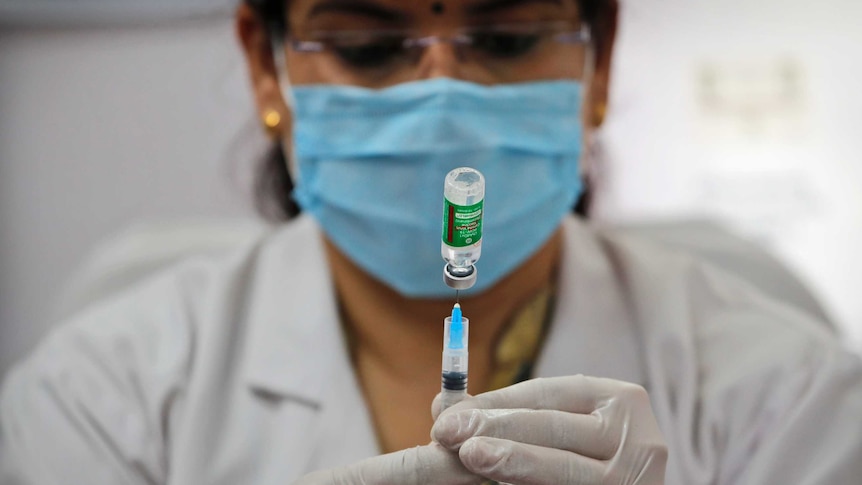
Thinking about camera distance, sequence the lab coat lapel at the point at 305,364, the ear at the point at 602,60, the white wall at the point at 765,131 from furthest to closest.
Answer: the white wall at the point at 765,131 → the ear at the point at 602,60 → the lab coat lapel at the point at 305,364

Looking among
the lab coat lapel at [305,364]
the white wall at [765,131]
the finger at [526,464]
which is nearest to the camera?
the finger at [526,464]

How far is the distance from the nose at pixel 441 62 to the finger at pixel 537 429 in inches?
11.5

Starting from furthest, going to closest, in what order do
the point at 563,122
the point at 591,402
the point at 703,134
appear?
the point at 703,134 → the point at 563,122 → the point at 591,402

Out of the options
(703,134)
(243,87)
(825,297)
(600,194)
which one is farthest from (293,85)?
(825,297)

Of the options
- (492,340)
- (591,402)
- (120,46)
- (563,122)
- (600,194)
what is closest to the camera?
(591,402)

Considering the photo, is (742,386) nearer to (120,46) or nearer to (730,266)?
(730,266)

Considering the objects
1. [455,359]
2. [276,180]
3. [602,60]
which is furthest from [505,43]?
[276,180]

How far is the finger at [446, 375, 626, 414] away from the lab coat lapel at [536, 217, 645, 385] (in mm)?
55

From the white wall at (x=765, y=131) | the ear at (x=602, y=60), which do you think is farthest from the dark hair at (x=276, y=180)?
the white wall at (x=765, y=131)

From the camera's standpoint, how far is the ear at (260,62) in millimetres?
960

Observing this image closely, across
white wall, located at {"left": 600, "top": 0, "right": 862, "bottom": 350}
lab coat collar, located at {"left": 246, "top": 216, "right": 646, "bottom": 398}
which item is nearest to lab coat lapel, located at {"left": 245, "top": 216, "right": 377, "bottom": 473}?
lab coat collar, located at {"left": 246, "top": 216, "right": 646, "bottom": 398}

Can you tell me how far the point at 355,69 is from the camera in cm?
79

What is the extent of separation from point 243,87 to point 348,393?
19.1 inches

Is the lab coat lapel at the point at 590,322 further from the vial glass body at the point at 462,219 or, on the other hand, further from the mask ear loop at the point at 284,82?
the mask ear loop at the point at 284,82
